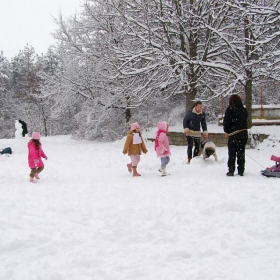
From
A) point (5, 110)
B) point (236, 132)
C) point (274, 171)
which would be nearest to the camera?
point (274, 171)

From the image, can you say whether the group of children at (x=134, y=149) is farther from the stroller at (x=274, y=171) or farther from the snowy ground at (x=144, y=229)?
the stroller at (x=274, y=171)

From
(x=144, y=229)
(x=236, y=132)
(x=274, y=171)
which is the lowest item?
(x=144, y=229)

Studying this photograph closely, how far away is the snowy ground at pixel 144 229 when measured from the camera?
11.3 ft

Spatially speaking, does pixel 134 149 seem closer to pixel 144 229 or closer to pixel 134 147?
pixel 134 147

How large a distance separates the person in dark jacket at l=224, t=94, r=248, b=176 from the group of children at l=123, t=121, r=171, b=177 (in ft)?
5.45

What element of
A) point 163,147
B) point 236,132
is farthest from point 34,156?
point 236,132

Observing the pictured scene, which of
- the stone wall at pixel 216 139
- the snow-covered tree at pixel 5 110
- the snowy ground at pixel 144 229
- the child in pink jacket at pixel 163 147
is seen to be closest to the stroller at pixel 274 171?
the snowy ground at pixel 144 229

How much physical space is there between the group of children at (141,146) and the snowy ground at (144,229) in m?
0.58

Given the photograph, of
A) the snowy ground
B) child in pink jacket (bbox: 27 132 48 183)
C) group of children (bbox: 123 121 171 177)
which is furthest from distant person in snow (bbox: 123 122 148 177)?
child in pink jacket (bbox: 27 132 48 183)

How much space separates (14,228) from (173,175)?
15.6 ft

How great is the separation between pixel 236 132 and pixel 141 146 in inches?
105

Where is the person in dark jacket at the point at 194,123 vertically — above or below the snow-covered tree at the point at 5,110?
below

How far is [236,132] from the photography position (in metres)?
7.71

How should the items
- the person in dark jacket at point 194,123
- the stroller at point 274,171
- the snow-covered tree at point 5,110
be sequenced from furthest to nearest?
the snow-covered tree at point 5,110, the person in dark jacket at point 194,123, the stroller at point 274,171
